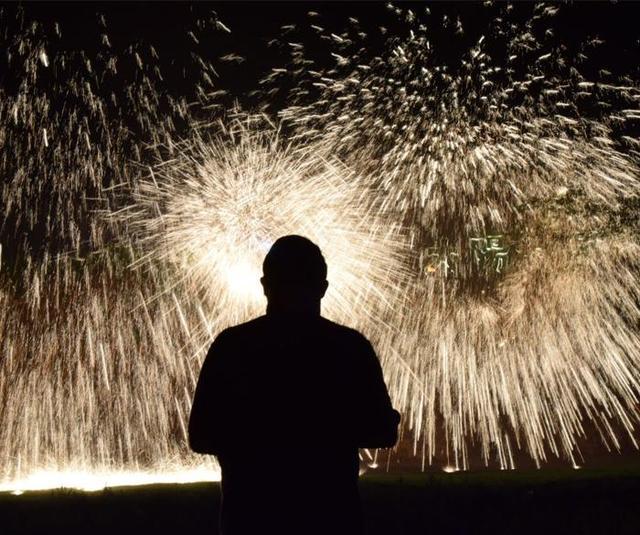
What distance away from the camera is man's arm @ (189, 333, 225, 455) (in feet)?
8.39

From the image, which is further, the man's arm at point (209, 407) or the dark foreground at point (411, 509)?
the dark foreground at point (411, 509)

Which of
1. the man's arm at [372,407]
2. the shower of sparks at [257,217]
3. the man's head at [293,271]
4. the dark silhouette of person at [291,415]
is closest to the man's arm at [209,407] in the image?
the dark silhouette of person at [291,415]

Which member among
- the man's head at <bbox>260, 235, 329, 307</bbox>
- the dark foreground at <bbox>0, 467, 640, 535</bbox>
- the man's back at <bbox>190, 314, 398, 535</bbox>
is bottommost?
the dark foreground at <bbox>0, 467, 640, 535</bbox>

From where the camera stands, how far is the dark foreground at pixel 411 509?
6.61 meters

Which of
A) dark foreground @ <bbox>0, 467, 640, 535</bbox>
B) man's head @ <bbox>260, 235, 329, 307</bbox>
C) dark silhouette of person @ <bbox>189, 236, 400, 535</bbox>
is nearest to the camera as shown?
dark silhouette of person @ <bbox>189, 236, 400, 535</bbox>

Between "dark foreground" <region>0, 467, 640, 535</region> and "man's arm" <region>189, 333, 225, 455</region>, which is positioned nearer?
"man's arm" <region>189, 333, 225, 455</region>

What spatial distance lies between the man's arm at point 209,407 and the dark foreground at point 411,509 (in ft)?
14.1

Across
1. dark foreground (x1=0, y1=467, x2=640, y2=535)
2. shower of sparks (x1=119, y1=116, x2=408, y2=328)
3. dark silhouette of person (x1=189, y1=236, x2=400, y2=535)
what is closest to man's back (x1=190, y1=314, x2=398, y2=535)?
dark silhouette of person (x1=189, y1=236, x2=400, y2=535)

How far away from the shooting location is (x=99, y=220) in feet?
53.1

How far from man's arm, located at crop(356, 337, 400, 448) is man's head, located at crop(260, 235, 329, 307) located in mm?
264

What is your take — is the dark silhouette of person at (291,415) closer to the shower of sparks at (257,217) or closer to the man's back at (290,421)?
the man's back at (290,421)

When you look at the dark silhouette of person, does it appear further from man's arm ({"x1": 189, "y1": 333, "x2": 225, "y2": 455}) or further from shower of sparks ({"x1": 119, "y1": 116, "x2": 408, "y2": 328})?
shower of sparks ({"x1": 119, "y1": 116, "x2": 408, "y2": 328})

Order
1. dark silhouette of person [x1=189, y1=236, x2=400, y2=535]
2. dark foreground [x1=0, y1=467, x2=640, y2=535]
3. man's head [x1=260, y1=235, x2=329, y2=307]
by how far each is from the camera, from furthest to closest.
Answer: dark foreground [x1=0, y1=467, x2=640, y2=535] < man's head [x1=260, y1=235, x2=329, y2=307] < dark silhouette of person [x1=189, y1=236, x2=400, y2=535]

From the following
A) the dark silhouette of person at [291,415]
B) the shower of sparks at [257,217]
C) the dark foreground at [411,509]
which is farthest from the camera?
the shower of sparks at [257,217]
